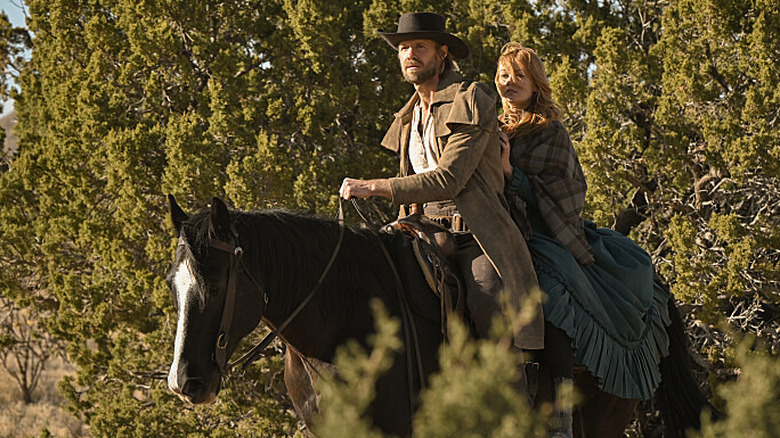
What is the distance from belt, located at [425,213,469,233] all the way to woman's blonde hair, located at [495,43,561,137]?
581mm

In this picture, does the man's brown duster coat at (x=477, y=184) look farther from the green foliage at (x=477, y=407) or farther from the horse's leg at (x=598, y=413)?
the green foliage at (x=477, y=407)

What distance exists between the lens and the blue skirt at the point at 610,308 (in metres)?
3.88

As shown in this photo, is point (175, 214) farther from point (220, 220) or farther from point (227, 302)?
point (227, 302)

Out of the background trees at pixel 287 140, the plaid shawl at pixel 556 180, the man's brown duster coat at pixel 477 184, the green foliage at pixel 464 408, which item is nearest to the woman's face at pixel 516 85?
the plaid shawl at pixel 556 180

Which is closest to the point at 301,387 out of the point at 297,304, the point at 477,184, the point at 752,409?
the point at 297,304

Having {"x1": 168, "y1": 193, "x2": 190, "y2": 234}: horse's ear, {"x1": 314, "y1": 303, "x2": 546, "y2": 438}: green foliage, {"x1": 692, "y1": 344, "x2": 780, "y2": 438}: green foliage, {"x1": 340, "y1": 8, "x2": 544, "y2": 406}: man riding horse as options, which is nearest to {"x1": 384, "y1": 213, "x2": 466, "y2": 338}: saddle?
{"x1": 340, "y1": 8, "x2": 544, "y2": 406}: man riding horse

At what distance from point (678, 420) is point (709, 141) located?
101 inches

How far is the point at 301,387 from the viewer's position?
361 centimetres

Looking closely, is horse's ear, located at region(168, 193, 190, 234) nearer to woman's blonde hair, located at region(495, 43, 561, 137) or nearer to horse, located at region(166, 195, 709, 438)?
horse, located at region(166, 195, 709, 438)

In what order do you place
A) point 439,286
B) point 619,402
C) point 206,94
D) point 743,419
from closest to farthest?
point 743,419
point 439,286
point 619,402
point 206,94

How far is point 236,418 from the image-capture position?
7621 mm

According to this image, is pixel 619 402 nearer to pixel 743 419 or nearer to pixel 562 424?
pixel 562 424

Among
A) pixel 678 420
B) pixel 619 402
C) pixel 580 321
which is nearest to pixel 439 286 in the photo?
pixel 580 321

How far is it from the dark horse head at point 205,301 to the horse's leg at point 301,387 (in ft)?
1.31
